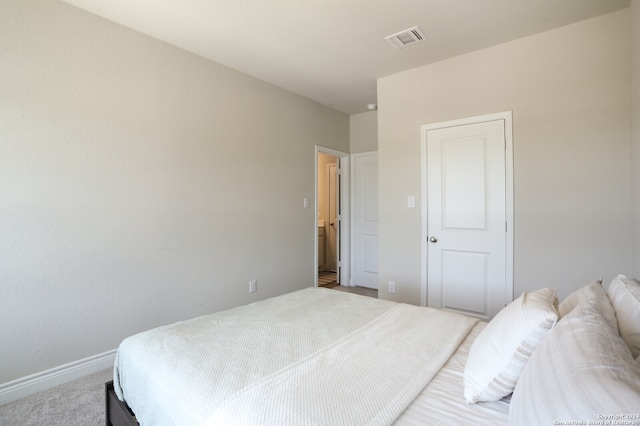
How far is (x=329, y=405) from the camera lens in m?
0.93

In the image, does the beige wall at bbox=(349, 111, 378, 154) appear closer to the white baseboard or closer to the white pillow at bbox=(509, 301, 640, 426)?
the white baseboard

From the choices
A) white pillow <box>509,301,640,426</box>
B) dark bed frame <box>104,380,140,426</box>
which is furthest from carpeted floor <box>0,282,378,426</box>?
white pillow <box>509,301,640,426</box>

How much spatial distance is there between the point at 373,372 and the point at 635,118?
8.16 ft

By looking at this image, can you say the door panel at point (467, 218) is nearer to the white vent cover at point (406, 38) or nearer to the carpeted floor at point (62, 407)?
the white vent cover at point (406, 38)

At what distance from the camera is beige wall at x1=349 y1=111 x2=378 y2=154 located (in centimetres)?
460

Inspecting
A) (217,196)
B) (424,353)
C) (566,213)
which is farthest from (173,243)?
(566,213)

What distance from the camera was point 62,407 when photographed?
192 centimetres

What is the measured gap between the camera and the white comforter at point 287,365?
934 millimetres

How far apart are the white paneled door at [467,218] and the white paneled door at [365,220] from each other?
1436 mm

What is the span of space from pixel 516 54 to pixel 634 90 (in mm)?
875

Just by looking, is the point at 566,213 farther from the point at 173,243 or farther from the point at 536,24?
the point at 173,243

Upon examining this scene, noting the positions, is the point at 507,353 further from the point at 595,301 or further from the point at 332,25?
the point at 332,25

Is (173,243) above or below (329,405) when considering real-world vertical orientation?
above

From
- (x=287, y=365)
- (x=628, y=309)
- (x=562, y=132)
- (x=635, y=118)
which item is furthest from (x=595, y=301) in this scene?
(x=562, y=132)
